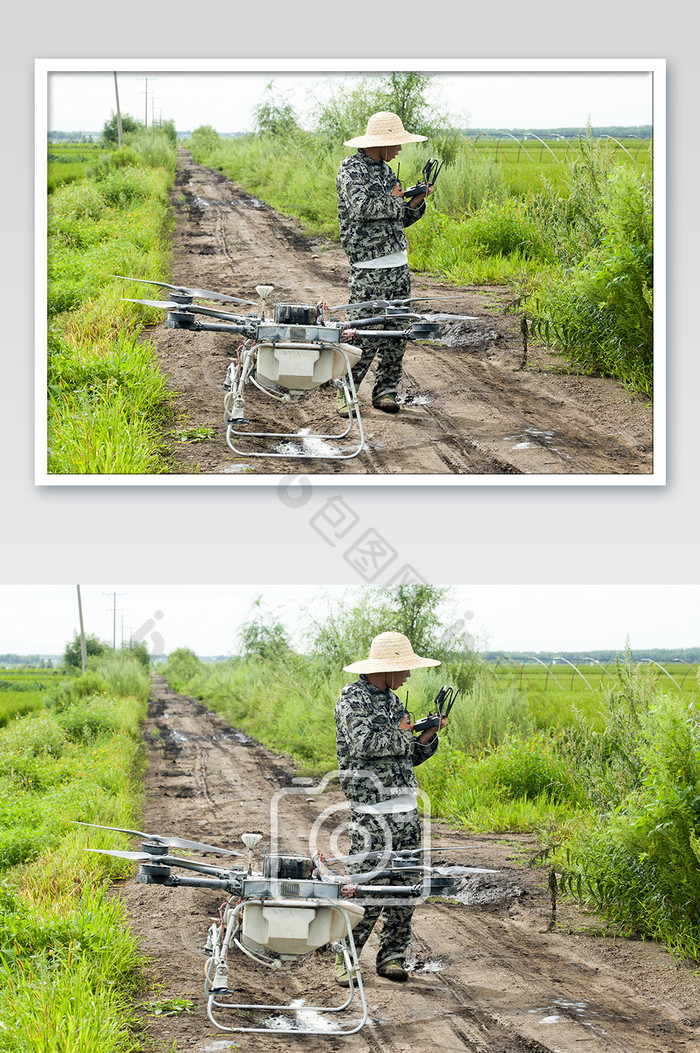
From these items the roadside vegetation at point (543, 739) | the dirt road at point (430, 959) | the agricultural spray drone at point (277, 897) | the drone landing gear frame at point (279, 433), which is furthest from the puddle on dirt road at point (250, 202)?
the agricultural spray drone at point (277, 897)

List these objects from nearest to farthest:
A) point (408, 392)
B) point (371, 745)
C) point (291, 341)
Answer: point (371, 745), point (291, 341), point (408, 392)

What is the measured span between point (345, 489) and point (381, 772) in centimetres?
119

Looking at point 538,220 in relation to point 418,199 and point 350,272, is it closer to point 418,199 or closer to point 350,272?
point 418,199

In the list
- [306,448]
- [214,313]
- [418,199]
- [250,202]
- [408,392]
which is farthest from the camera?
[250,202]

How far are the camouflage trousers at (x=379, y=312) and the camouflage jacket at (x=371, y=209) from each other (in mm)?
95

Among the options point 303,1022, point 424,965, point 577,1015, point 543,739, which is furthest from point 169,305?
point 577,1015

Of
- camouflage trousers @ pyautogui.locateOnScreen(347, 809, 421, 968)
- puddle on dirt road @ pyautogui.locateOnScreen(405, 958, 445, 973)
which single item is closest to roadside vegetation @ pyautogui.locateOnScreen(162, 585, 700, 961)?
camouflage trousers @ pyautogui.locateOnScreen(347, 809, 421, 968)

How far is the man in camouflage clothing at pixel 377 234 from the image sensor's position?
223 inches

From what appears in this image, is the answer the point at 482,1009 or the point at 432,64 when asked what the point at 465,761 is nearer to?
the point at 482,1009

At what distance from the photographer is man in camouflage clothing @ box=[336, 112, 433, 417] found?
5664mm

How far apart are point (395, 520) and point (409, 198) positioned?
1477mm

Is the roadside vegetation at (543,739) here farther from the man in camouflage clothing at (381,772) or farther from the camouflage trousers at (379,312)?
the camouflage trousers at (379,312)

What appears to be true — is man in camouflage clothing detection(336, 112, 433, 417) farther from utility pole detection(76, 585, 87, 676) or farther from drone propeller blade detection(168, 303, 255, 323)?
utility pole detection(76, 585, 87, 676)

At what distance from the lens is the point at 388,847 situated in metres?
5.12
